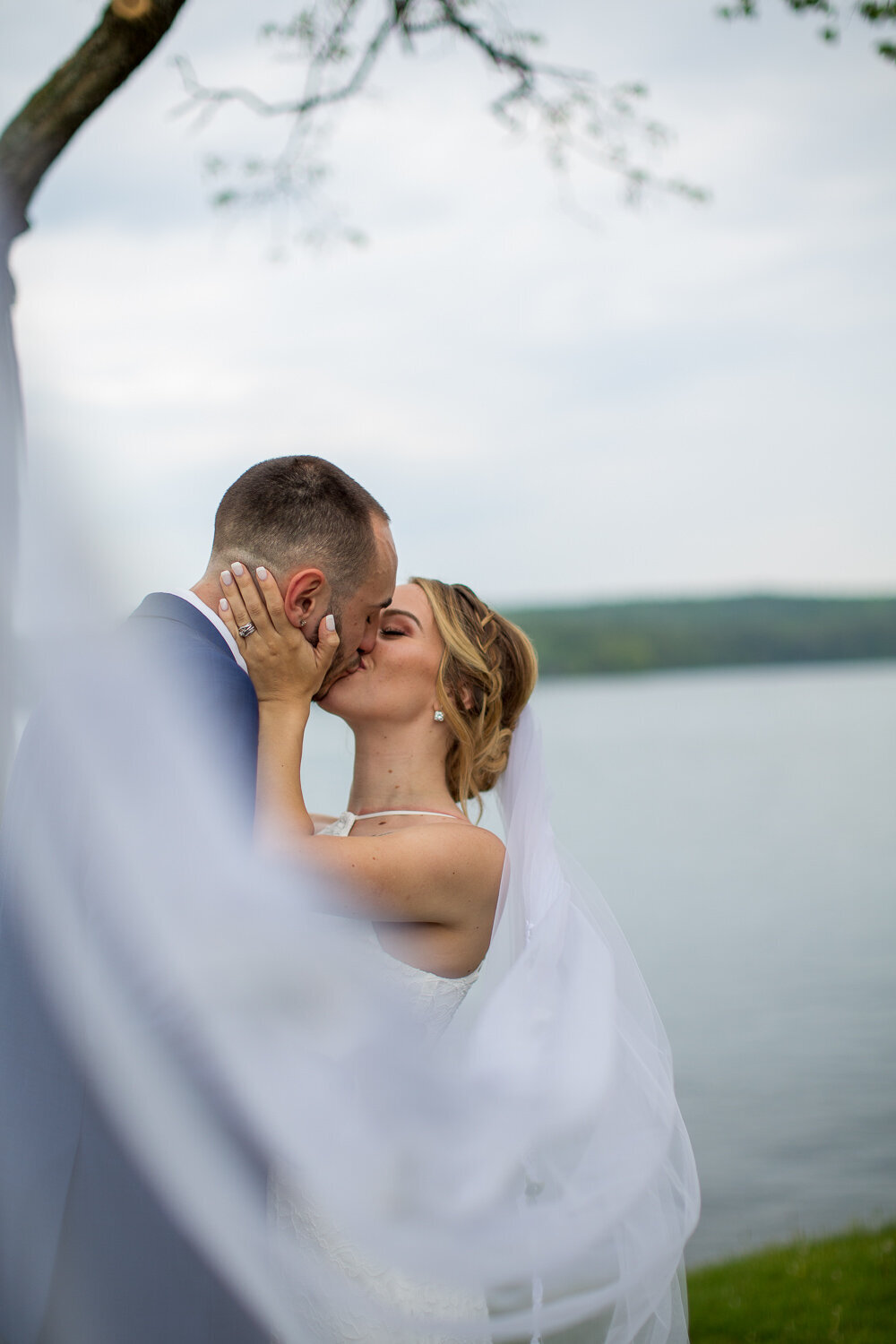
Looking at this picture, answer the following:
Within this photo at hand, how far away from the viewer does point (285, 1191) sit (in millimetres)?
2938

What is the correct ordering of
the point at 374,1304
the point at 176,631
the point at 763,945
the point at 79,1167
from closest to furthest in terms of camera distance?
the point at 79,1167, the point at 176,631, the point at 374,1304, the point at 763,945

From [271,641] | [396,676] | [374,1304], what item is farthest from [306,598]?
[374,1304]

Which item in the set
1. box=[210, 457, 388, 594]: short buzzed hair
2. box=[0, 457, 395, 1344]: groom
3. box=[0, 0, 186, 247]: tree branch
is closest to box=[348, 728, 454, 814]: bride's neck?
box=[210, 457, 388, 594]: short buzzed hair

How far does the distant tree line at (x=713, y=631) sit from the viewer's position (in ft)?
330

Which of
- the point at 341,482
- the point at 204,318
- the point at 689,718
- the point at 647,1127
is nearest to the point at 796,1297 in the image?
the point at 647,1127

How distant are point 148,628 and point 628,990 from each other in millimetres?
1722

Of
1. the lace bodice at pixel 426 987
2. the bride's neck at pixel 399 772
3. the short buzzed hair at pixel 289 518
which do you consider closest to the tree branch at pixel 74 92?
the short buzzed hair at pixel 289 518

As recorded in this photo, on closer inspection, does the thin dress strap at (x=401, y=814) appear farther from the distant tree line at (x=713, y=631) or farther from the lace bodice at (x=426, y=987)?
the distant tree line at (x=713, y=631)

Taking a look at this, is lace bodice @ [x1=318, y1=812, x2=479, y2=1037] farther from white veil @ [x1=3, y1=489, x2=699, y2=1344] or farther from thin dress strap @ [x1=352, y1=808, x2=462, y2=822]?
thin dress strap @ [x1=352, y1=808, x2=462, y2=822]

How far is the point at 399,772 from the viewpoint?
3.49 m

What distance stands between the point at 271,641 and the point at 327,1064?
103cm

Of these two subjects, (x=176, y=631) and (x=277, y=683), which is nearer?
(x=176, y=631)

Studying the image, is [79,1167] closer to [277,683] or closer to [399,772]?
[277,683]

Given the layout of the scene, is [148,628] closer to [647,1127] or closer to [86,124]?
[647,1127]
